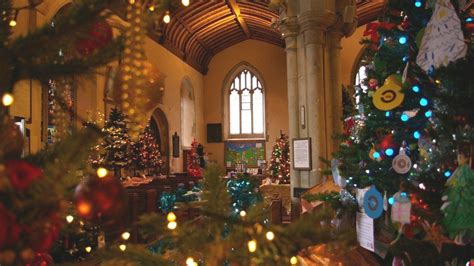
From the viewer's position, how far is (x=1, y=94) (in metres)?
0.62

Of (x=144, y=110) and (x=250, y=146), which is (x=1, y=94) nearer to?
(x=144, y=110)

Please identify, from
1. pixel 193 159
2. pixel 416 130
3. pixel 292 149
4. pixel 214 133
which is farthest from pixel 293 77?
pixel 214 133

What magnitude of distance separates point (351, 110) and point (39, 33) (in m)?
2.61

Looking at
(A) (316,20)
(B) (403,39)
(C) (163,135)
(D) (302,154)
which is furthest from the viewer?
(C) (163,135)

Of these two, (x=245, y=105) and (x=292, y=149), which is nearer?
(x=292, y=149)

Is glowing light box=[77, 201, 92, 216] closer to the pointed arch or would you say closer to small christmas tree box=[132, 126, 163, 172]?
small christmas tree box=[132, 126, 163, 172]

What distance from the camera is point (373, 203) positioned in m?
2.25

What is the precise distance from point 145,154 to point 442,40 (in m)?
8.84

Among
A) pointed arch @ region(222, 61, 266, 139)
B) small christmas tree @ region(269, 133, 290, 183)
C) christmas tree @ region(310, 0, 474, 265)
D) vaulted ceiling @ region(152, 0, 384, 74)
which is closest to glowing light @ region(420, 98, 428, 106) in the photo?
christmas tree @ region(310, 0, 474, 265)

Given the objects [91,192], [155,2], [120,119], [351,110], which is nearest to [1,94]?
[91,192]

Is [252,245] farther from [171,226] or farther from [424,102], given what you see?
[424,102]

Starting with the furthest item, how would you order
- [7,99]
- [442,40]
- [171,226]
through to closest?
[442,40] < [171,226] < [7,99]

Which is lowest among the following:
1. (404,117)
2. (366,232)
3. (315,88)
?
(366,232)

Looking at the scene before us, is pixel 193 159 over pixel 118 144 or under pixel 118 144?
under
